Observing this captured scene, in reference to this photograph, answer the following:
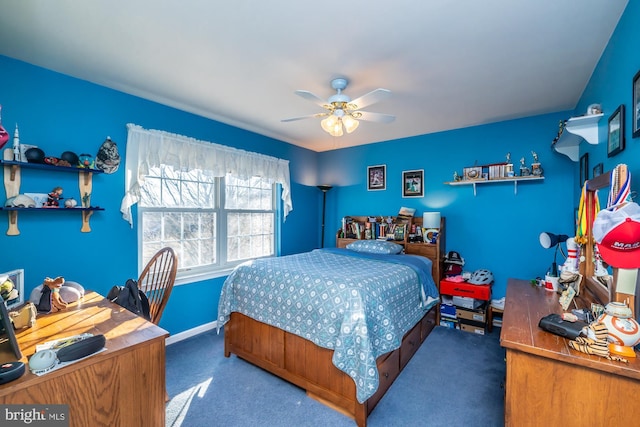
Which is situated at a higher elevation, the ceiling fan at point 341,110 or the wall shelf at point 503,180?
the ceiling fan at point 341,110

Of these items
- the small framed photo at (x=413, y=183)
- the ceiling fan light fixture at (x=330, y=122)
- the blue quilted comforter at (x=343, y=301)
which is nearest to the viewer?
the blue quilted comforter at (x=343, y=301)

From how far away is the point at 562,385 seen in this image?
1.06 m

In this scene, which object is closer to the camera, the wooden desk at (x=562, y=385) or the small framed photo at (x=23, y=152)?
the wooden desk at (x=562, y=385)

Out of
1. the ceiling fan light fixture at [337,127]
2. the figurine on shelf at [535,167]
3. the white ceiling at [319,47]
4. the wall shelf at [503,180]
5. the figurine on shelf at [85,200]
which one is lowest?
the figurine on shelf at [85,200]

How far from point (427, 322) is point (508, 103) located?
247cm

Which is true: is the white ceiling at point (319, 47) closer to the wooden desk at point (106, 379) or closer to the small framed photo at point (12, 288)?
the small framed photo at point (12, 288)

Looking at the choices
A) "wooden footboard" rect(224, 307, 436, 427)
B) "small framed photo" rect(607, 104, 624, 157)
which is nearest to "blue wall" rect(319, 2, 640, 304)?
"small framed photo" rect(607, 104, 624, 157)

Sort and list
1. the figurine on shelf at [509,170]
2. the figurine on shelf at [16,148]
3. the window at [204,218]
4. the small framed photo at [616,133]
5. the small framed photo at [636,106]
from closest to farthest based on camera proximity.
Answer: the small framed photo at [636,106] < the small framed photo at [616,133] < the figurine on shelf at [16,148] < the window at [204,218] < the figurine on shelf at [509,170]

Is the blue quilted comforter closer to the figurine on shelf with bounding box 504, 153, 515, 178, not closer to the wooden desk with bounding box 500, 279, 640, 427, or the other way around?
the wooden desk with bounding box 500, 279, 640, 427

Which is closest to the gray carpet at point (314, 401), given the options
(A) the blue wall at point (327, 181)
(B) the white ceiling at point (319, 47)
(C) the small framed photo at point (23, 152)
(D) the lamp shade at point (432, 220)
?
(A) the blue wall at point (327, 181)

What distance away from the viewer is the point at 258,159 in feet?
11.9

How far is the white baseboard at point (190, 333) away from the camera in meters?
2.81

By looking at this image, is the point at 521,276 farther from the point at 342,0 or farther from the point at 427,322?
the point at 342,0

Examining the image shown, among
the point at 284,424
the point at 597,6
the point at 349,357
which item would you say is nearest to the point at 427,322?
the point at 349,357
